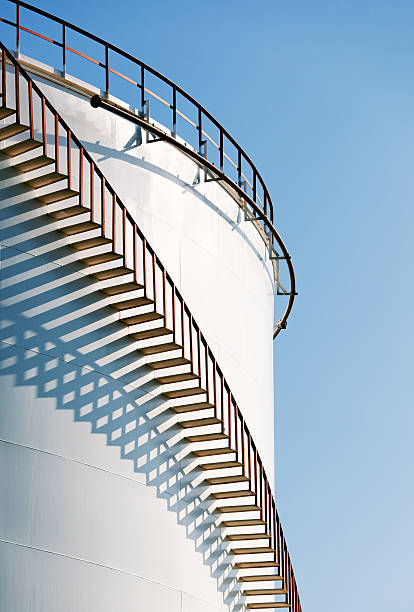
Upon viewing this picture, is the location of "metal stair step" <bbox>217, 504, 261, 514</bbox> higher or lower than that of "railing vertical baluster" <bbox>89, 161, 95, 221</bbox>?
lower

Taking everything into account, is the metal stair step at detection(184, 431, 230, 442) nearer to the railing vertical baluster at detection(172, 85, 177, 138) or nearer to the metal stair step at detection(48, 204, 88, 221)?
the metal stair step at detection(48, 204, 88, 221)

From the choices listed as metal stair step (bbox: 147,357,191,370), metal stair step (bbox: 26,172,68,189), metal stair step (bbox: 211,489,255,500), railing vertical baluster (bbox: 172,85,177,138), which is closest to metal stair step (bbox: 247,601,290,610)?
metal stair step (bbox: 211,489,255,500)

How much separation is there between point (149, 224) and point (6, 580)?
621cm

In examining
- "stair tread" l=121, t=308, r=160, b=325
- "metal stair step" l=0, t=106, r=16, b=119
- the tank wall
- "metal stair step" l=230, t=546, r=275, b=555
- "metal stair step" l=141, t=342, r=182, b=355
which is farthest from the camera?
"metal stair step" l=230, t=546, r=275, b=555

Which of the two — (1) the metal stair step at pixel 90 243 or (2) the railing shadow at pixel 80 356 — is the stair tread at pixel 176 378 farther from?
(1) the metal stair step at pixel 90 243

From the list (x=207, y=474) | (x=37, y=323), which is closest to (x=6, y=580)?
(x=37, y=323)

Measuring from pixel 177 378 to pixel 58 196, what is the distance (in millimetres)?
3352

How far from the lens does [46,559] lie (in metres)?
13.0

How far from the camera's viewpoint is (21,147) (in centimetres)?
1394

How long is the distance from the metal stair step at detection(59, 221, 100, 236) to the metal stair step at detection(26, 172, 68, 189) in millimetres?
668

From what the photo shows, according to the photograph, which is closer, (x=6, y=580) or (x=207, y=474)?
(x=6, y=580)

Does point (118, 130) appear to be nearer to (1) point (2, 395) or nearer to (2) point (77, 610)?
(1) point (2, 395)

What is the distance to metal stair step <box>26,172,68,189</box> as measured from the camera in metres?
14.0

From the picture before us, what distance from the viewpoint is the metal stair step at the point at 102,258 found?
14383 mm
